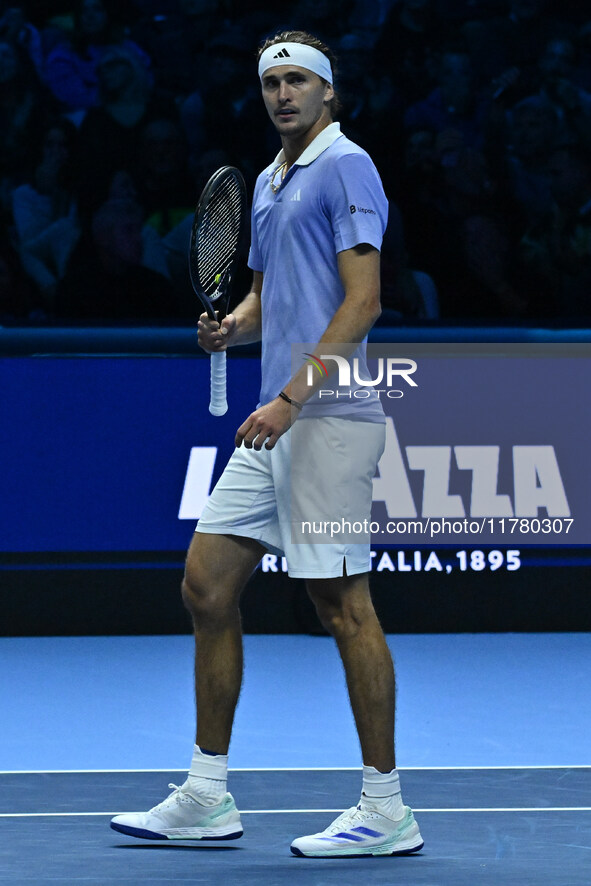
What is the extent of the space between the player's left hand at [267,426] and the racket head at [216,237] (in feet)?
1.29

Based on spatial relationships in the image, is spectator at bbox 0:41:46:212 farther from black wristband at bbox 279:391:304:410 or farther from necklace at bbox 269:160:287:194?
black wristband at bbox 279:391:304:410

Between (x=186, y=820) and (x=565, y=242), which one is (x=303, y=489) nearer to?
(x=186, y=820)

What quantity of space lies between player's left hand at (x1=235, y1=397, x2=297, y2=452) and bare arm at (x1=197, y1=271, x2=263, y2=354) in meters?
0.31

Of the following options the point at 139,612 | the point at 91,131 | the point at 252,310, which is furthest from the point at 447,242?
the point at 252,310

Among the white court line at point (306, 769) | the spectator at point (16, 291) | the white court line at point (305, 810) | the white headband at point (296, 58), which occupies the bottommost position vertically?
the white court line at point (305, 810)

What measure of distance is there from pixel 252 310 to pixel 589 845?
145cm

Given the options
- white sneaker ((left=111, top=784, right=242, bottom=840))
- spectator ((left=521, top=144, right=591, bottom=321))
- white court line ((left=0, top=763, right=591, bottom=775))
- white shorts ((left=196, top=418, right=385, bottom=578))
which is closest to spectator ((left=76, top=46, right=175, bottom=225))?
spectator ((left=521, top=144, right=591, bottom=321))

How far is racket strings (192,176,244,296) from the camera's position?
11.6 ft

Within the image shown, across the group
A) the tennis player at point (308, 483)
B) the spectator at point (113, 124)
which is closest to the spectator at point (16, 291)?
the spectator at point (113, 124)

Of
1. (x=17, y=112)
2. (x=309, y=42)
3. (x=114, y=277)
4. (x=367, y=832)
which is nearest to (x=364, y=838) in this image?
(x=367, y=832)

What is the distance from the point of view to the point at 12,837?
3332 millimetres

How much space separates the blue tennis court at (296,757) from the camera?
3119 mm

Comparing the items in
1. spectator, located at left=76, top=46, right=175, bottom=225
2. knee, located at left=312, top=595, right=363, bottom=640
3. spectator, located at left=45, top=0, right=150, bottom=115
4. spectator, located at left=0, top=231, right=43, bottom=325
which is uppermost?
spectator, located at left=45, top=0, right=150, bottom=115

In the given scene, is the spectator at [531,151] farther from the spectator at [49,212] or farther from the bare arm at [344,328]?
the bare arm at [344,328]
